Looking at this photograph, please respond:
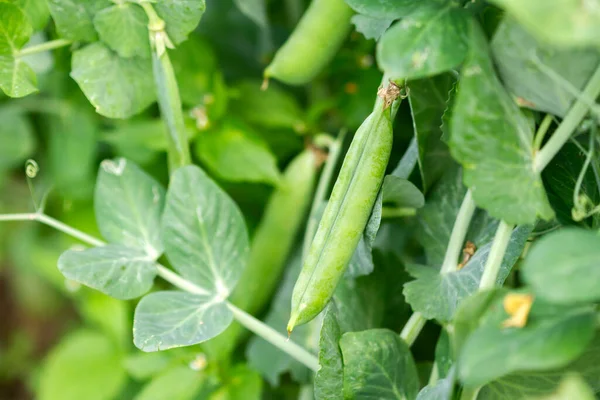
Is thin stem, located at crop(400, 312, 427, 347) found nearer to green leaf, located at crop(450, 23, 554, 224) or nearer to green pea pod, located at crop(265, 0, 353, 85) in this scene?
green leaf, located at crop(450, 23, 554, 224)

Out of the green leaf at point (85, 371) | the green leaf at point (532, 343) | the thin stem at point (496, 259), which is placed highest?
the green leaf at point (532, 343)

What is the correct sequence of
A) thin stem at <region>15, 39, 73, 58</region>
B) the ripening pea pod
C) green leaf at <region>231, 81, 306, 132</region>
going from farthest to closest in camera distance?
green leaf at <region>231, 81, 306, 132</region> → thin stem at <region>15, 39, 73, 58</region> → the ripening pea pod

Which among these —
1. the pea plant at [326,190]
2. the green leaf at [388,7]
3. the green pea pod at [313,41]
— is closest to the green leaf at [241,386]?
the pea plant at [326,190]

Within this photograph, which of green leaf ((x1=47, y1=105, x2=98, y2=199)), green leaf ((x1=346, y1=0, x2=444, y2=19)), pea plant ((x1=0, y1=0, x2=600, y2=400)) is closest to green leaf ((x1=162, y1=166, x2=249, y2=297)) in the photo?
pea plant ((x1=0, y1=0, x2=600, y2=400))

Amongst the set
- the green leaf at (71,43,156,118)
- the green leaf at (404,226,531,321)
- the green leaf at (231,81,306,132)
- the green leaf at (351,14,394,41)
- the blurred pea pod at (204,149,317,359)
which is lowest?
the blurred pea pod at (204,149,317,359)

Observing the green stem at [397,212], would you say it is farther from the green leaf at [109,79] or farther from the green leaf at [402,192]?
the green leaf at [109,79]

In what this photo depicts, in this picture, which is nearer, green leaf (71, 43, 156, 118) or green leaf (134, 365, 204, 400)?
green leaf (71, 43, 156, 118)
